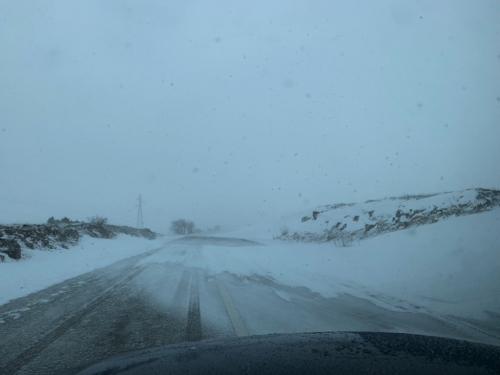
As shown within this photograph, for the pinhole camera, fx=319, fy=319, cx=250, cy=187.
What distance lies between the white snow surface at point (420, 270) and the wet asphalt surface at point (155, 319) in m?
0.80

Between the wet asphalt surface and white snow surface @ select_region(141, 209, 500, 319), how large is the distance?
80 centimetres

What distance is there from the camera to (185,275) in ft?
28.7

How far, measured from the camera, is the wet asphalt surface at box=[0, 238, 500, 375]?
11.3 feet

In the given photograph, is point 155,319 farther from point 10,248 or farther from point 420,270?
point 10,248

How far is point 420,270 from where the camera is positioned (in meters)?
7.73

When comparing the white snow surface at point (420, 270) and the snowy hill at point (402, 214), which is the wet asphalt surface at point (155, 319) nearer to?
the white snow surface at point (420, 270)

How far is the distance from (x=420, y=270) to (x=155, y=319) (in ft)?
20.8

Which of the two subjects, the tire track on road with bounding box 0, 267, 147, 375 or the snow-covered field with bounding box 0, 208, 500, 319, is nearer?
the tire track on road with bounding box 0, 267, 147, 375

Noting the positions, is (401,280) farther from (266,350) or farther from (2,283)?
(2,283)

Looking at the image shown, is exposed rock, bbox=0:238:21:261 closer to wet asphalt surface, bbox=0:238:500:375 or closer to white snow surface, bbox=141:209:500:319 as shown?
wet asphalt surface, bbox=0:238:500:375

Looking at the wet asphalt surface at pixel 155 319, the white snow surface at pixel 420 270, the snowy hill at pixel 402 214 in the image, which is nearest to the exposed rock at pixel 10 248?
the wet asphalt surface at pixel 155 319

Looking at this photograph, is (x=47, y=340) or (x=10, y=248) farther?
(x=10, y=248)

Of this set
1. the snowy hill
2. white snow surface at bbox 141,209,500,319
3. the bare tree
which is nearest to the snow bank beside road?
white snow surface at bbox 141,209,500,319

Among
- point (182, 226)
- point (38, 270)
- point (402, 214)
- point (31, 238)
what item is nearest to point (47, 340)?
point (38, 270)
